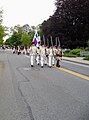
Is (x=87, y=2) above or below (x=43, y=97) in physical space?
above

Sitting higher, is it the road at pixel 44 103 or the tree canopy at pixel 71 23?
the tree canopy at pixel 71 23

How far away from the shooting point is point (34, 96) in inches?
393

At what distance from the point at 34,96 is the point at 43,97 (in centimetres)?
35

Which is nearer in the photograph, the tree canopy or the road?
the road

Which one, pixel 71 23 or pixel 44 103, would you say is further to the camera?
pixel 71 23

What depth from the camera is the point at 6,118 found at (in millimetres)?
7055

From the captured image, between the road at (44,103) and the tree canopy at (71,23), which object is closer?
the road at (44,103)

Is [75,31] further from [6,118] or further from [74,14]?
[6,118]

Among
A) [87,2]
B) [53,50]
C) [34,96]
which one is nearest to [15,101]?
[34,96]

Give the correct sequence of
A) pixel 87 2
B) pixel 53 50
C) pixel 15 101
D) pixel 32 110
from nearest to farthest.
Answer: pixel 32 110
pixel 15 101
pixel 53 50
pixel 87 2

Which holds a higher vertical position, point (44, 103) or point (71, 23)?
point (71, 23)

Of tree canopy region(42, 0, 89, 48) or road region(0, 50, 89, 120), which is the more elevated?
tree canopy region(42, 0, 89, 48)

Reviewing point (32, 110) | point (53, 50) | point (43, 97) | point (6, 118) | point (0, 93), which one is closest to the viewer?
point (6, 118)

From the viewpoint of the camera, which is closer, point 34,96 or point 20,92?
point 34,96
